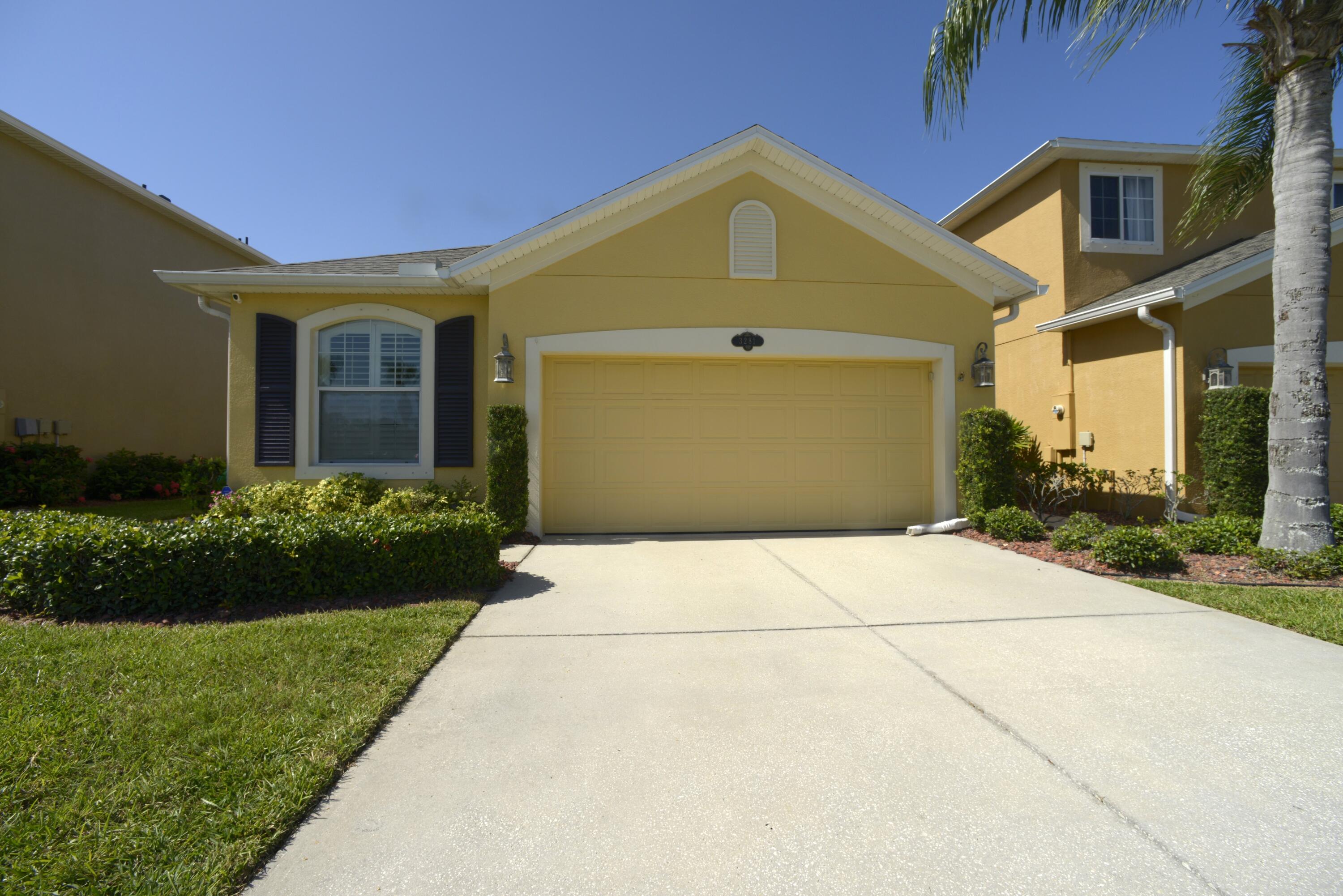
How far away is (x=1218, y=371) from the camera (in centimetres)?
877

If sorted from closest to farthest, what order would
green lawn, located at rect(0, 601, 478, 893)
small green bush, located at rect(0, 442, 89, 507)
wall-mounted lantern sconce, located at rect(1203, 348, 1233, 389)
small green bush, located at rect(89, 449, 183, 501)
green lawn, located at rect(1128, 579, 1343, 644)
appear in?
1. green lawn, located at rect(0, 601, 478, 893)
2. green lawn, located at rect(1128, 579, 1343, 644)
3. wall-mounted lantern sconce, located at rect(1203, 348, 1233, 389)
4. small green bush, located at rect(0, 442, 89, 507)
5. small green bush, located at rect(89, 449, 183, 501)

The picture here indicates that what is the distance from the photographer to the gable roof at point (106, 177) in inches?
432

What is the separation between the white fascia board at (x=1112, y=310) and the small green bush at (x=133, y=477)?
15.4 meters

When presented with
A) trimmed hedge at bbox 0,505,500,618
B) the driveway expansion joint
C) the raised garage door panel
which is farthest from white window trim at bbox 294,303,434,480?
the driveway expansion joint

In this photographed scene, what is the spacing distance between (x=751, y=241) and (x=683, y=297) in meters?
1.13

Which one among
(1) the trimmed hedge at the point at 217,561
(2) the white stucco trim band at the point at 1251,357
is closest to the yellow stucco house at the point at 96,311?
(1) the trimmed hedge at the point at 217,561

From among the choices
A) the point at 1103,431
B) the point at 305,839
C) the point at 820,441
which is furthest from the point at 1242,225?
the point at 305,839

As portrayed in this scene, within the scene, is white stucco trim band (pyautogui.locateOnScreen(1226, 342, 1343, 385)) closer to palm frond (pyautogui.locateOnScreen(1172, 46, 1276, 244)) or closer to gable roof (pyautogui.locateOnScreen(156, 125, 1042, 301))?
palm frond (pyautogui.locateOnScreen(1172, 46, 1276, 244))

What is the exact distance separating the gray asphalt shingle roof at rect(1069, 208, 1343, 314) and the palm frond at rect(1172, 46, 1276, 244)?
0.82 m

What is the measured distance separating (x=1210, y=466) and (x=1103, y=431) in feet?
6.50

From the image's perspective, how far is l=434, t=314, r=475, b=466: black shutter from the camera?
835 centimetres

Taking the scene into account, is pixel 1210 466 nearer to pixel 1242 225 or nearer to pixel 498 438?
pixel 1242 225

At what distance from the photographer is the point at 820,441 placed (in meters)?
8.72

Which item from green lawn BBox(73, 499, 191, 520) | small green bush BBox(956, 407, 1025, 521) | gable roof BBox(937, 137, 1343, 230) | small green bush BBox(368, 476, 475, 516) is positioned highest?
gable roof BBox(937, 137, 1343, 230)
